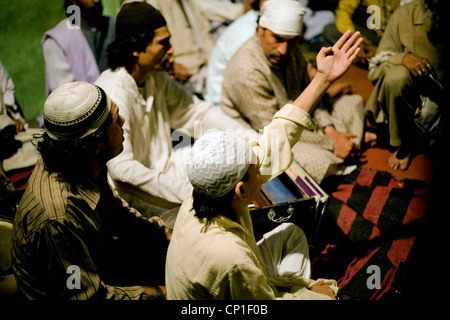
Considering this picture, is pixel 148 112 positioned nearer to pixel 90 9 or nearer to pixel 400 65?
pixel 90 9

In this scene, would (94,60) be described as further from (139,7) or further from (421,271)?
(421,271)

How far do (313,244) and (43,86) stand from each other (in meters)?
3.46

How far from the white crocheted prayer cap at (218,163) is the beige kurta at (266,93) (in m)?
1.72

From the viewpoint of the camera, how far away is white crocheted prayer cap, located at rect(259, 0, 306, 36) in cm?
286

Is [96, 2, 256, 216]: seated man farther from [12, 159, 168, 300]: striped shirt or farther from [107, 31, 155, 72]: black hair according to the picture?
[12, 159, 168, 300]: striped shirt

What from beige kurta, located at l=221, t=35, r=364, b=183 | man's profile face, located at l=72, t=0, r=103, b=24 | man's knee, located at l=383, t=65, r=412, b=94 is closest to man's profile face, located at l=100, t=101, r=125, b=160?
beige kurta, located at l=221, t=35, r=364, b=183

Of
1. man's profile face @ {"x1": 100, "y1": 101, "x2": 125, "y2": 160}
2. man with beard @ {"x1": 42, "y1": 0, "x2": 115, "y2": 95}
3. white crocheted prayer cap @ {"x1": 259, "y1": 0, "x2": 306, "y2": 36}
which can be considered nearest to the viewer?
man's profile face @ {"x1": 100, "y1": 101, "x2": 125, "y2": 160}

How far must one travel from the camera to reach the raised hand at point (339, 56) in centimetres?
169

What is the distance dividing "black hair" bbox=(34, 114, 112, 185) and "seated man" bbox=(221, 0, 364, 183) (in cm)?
174

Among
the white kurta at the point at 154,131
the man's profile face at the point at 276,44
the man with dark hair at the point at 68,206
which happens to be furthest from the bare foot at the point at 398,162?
the man with dark hair at the point at 68,206

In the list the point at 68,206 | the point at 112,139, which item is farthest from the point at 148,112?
the point at 68,206

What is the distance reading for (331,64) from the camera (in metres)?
1.73

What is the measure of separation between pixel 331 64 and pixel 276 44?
1.35m

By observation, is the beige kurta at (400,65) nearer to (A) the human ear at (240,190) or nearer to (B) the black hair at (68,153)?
(A) the human ear at (240,190)
